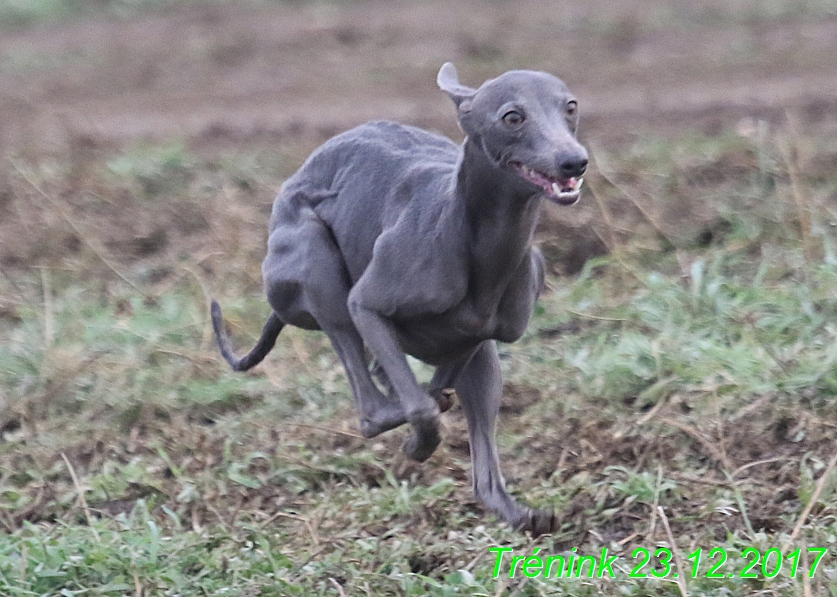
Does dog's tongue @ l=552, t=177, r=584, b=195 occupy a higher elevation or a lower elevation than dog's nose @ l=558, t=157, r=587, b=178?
lower

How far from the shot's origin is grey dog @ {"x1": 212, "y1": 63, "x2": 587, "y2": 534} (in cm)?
405

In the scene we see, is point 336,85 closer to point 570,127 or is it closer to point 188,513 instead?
point 188,513

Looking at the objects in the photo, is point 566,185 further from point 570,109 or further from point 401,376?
point 401,376

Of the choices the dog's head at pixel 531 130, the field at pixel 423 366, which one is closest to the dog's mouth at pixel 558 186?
the dog's head at pixel 531 130

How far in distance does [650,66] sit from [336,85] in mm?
2850

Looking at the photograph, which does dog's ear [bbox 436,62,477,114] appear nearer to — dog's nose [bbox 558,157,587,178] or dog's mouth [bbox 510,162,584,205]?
dog's mouth [bbox 510,162,584,205]

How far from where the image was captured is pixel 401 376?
14.3ft

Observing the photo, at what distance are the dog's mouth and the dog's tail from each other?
5.06 ft

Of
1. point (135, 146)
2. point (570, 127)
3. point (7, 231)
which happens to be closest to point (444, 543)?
point (570, 127)

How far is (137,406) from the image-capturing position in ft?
22.9

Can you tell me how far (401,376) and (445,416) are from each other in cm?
239

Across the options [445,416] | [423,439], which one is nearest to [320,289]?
[423,439]

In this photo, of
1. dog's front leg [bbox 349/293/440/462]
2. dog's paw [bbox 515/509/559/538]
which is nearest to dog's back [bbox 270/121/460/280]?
dog's front leg [bbox 349/293/440/462]

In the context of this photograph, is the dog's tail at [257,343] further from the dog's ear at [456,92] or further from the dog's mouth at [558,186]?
the dog's mouth at [558,186]
